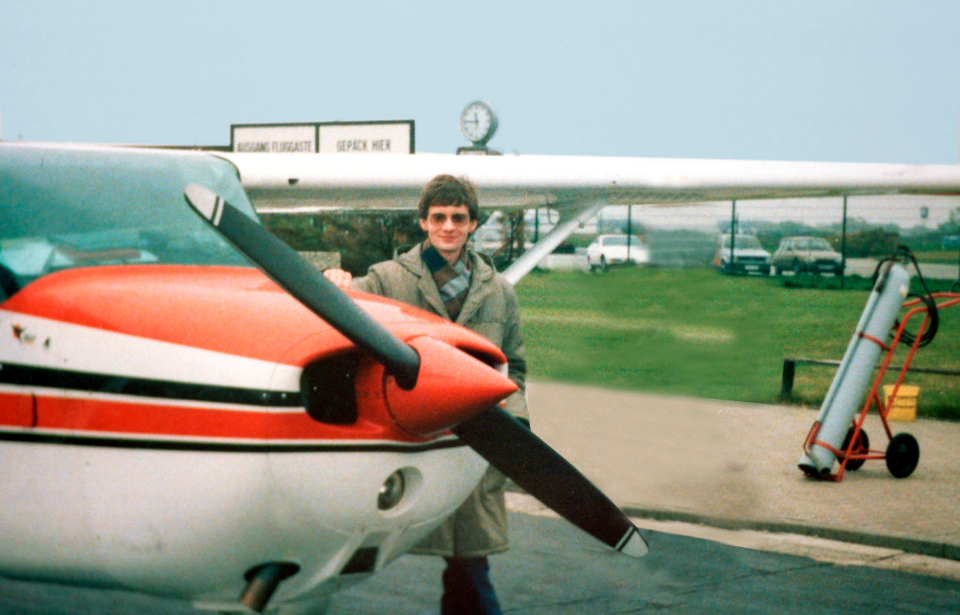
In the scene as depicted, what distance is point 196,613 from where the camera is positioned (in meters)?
4.33

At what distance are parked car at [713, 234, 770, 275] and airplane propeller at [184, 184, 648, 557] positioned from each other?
2.34 metres

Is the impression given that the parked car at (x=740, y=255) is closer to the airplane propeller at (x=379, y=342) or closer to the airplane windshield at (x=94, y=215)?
the airplane propeller at (x=379, y=342)

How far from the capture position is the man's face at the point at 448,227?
3500 millimetres

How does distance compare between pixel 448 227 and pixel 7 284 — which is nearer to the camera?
pixel 7 284

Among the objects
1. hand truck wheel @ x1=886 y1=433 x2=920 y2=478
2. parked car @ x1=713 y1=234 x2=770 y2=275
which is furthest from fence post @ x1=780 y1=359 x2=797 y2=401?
hand truck wheel @ x1=886 y1=433 x2=920 y2=478

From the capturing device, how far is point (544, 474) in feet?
9.70

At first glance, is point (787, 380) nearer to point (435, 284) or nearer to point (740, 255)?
point (740, 255)

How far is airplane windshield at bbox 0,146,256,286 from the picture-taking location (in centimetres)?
308

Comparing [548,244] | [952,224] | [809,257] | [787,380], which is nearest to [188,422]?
A: [548,244]

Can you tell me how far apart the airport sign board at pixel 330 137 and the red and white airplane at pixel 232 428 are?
5.82 meters

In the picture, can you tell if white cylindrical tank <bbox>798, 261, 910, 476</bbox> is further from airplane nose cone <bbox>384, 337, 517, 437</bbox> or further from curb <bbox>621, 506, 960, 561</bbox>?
airplane nose cone <bbox>384, 337, 517, 437</bbox>

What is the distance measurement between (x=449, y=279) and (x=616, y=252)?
1854 mm

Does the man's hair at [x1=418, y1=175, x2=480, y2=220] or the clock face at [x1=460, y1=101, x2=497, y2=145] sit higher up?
the clock face at [x1=460, y1=101, x2=497, y2=145]

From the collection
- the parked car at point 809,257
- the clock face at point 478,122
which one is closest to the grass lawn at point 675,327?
the clock face at point 478,122
